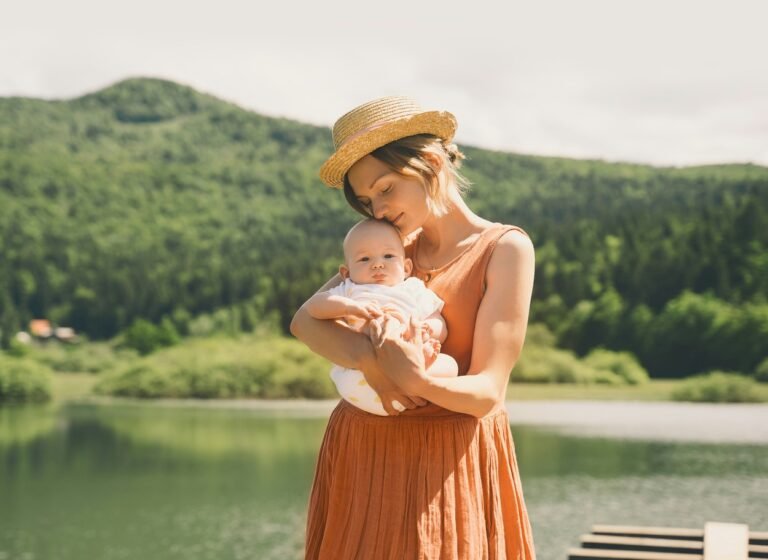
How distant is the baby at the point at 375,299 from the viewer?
1.96 meters

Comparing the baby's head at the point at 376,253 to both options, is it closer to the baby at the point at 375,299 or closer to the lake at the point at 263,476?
the baby at the point at 375,299

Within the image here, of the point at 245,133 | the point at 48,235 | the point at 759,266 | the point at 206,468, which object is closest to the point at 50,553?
the point at 206,468

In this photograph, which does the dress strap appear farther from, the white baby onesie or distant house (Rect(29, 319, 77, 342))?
distant house (Rect(29, 319, 77, 342))

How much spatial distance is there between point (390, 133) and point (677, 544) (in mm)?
3521

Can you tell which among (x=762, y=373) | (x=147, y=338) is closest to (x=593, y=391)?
(x=762, y=373)

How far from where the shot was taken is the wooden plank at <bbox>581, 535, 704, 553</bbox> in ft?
16.0

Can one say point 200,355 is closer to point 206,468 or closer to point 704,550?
point 206,468

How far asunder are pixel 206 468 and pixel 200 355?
20.2 meters

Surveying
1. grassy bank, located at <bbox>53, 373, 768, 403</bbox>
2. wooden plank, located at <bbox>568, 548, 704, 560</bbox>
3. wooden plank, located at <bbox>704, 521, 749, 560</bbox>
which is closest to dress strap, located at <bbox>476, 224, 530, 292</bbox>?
wooden plank, located at <bbox>704, 521, 749, 560</bbox>

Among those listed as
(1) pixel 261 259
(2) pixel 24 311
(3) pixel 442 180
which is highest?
(1) pixel 261 259

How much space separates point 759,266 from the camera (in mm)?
48812

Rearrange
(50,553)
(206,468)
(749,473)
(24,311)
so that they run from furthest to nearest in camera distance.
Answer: (24,311)
(206,468)
(749,473)
(50,553)

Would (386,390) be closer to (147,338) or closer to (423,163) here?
(423,163)

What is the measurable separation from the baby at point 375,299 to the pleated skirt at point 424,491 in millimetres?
81
